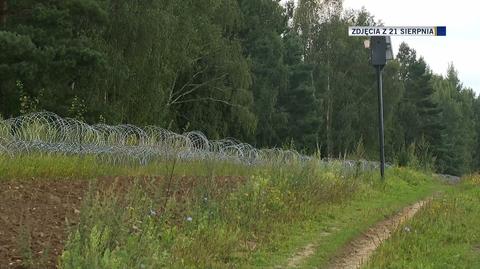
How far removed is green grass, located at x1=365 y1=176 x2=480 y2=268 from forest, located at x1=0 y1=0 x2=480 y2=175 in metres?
6.64

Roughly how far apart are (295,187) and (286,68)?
37.3 metres

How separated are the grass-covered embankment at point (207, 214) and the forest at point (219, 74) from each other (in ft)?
16.4

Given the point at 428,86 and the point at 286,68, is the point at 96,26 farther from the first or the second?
the point at 428,86

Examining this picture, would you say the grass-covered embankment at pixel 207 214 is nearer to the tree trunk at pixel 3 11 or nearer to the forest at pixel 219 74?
the forest at pixel 219 74

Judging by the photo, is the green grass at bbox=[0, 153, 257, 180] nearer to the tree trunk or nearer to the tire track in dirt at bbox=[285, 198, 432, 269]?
the tire track in dirt at bbox=[285, 198, 432, 269]

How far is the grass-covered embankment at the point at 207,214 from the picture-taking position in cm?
518

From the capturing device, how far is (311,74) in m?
51.7

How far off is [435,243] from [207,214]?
2959mm

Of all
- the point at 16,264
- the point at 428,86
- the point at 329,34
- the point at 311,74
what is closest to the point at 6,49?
the point at 16,264

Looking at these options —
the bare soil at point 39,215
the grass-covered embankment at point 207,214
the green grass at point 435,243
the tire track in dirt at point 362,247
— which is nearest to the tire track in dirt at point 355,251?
the tire track in dirt at point 362,247

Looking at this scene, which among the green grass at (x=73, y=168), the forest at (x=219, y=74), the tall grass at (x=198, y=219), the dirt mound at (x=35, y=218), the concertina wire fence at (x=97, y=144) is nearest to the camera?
the dirt mound at (x=35, y=218)

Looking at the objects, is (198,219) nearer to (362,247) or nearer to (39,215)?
(39,215)

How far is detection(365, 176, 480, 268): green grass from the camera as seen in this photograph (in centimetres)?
676

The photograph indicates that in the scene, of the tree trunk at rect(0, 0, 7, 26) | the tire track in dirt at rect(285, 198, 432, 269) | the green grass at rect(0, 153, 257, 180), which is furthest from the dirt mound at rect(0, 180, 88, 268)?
the tree trunk at rect(0, 0, 7, 26)
